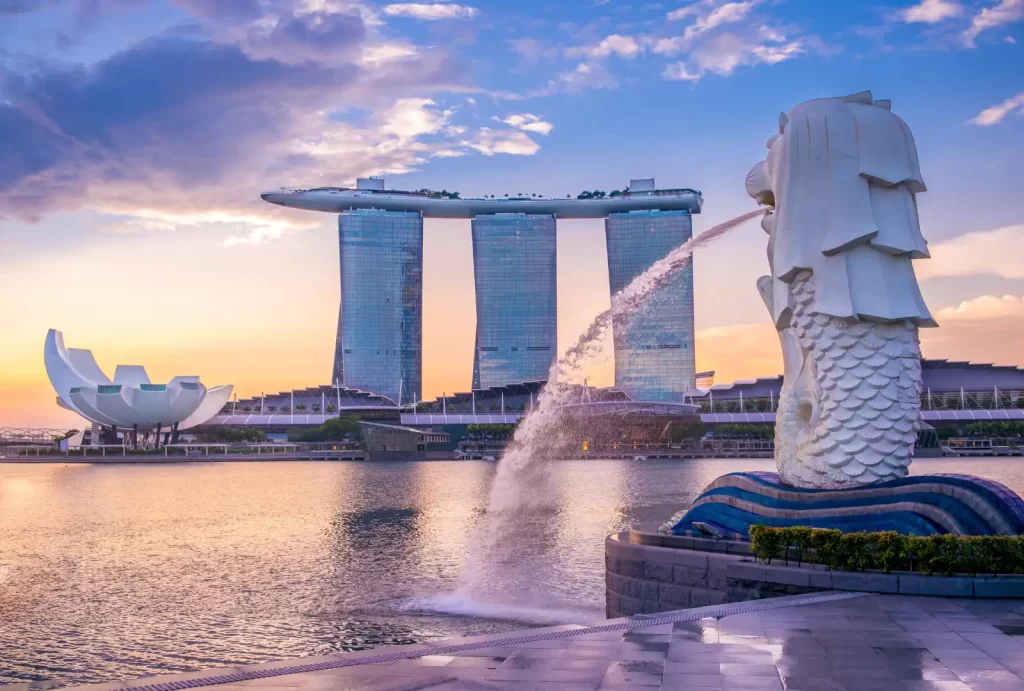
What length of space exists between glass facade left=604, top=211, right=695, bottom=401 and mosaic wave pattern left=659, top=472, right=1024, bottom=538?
108564 mm

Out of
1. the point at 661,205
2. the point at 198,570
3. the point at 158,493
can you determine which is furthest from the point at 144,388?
the point at 198,570

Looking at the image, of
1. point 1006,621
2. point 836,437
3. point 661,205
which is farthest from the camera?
point 661,205

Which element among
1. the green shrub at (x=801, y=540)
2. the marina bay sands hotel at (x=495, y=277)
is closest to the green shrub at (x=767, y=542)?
the green shrub at (x=801, y=540)

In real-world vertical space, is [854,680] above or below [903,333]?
below

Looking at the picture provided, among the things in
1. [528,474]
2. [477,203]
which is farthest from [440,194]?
[528,474]

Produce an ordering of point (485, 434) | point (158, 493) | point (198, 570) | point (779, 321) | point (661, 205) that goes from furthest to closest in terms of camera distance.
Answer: point (661, 205) → point (485, 434) → point (158, 493) → point (198, 570) → point (779, 321)

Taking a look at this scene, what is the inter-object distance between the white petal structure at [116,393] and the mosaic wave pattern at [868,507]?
287 ft

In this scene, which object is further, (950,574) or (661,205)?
(661,205)

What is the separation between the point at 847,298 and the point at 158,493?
43513mm

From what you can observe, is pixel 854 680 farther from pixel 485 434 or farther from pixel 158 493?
pixel 485 434

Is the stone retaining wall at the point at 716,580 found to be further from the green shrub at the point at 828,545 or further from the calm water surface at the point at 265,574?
the calm water surface at the point at 265,574

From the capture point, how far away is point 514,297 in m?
132

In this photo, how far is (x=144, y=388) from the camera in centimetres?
9619

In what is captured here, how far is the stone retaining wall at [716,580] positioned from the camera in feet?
37.5
